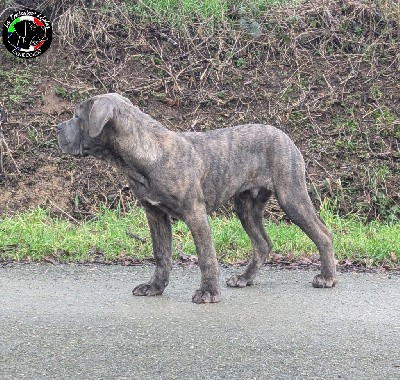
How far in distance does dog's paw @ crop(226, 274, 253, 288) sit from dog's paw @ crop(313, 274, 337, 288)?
0.56 m

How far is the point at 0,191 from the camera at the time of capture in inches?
434

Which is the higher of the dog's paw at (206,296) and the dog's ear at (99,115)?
the dog's ear at (99,115)

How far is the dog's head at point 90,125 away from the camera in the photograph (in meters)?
6.74

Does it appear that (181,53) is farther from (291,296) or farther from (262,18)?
(291,296)

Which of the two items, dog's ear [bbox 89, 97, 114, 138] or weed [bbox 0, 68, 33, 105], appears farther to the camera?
weed [bbox 0, 68, 33, 105]

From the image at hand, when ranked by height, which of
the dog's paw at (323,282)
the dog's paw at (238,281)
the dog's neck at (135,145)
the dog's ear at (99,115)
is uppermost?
the dog's ear at (99,115)

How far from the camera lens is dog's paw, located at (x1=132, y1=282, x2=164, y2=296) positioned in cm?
713

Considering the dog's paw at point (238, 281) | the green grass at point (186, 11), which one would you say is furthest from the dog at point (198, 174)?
the green grass at point (186, 11)

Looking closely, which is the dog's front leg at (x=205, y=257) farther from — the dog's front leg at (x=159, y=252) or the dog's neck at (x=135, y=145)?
the dog's neck at (x=135, y=145)

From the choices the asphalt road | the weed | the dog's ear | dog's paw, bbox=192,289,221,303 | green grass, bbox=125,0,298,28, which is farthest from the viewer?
green grass, bbox=125,0,298,28

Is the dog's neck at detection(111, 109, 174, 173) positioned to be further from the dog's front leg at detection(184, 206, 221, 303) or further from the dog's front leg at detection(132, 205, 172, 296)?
the dog's front leg at detection(184, 206, 221, 303)

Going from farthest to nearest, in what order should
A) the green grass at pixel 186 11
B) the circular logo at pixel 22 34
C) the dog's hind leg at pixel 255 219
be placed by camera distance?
the green grass at pixel 186 11 < the circular logo at pixel 22 34 < the dog's hind leg at pixel 255 219

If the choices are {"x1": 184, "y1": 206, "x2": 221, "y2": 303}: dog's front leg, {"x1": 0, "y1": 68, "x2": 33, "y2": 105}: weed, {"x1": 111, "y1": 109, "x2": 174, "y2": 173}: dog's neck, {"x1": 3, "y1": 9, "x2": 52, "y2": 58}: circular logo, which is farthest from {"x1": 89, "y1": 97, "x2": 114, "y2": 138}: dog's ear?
{"x1": 3, "y1": 9, "x2": 52, "y2": 58}: circular logo

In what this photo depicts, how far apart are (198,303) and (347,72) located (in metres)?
7.06
